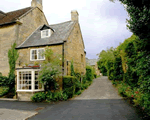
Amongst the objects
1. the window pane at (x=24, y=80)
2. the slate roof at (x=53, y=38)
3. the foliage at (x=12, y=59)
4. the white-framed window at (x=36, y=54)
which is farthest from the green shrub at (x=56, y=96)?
the foliage at (x=12, y=59)

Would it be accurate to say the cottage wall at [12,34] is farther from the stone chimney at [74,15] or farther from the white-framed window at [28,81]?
the stone chimney at [74,15]

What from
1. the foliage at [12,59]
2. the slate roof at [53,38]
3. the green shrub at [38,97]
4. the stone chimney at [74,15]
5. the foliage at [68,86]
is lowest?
the green shrub at [38,97]

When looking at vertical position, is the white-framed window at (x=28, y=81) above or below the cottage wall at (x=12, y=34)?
below

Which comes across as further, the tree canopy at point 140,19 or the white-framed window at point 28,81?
the white-framed window at point 28,81

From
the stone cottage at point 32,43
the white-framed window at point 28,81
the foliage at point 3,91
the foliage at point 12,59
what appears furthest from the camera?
the foliage at point 12,59

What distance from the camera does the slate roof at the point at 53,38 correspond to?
51.3 feet

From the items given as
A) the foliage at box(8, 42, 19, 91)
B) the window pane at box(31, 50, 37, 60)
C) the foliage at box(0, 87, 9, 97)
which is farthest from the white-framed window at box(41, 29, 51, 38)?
the foliage at box(0, 87, 9, 97)

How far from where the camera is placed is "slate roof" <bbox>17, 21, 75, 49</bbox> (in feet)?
A: 51.3

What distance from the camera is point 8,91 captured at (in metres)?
15.5

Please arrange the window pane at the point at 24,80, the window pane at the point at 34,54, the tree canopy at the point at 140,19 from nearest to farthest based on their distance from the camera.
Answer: the tree canopy at the point at 140,19 < the window pane at the point at 24,80 < the window pane at the point at 34,54

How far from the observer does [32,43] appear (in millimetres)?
17031

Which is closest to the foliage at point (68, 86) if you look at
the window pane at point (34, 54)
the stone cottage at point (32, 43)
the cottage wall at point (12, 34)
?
the stone cottage at point (32, 43)

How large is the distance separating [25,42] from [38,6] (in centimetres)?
773

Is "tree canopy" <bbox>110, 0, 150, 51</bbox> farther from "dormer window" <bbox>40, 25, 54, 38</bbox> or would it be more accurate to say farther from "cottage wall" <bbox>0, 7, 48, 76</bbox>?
"cottage wall" <bbox>0, 7, 48, 76</bbox>
